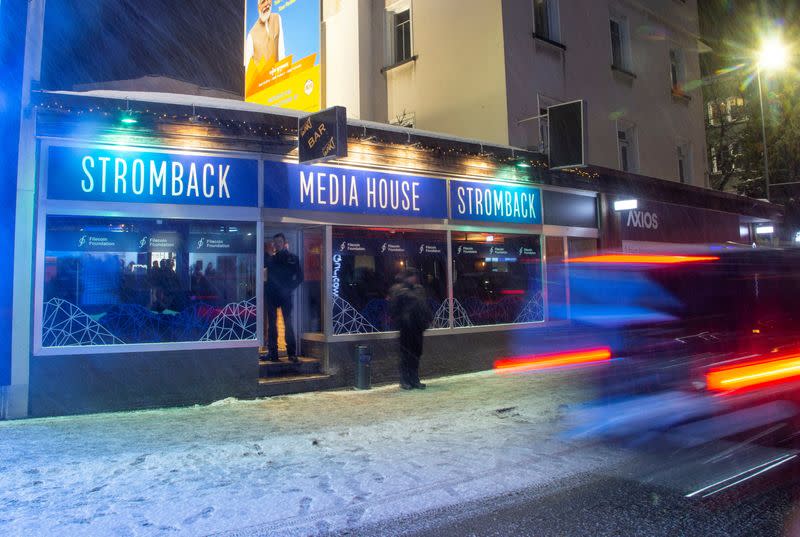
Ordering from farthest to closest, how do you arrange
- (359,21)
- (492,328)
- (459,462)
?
(359,21) → (492,328) → (459,462)

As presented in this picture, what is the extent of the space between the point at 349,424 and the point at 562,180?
8239 millimetres

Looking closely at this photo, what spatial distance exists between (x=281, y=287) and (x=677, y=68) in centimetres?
1598

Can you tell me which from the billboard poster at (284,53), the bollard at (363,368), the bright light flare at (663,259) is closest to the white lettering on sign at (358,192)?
the billboard poster at (284,53)

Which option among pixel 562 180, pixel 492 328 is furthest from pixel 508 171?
pixel 492 328

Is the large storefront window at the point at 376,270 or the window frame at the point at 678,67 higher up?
the window frame at the point at 678,67

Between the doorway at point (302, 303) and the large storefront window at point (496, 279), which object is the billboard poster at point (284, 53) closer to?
the doorway at point (302, 303)

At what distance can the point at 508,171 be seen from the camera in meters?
12.0

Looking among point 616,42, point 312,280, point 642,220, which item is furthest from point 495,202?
point 616,42

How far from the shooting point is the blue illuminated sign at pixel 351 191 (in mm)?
9281

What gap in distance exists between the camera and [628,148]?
54.3ft

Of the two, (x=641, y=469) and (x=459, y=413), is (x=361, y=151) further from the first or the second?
(x=641, y=469)

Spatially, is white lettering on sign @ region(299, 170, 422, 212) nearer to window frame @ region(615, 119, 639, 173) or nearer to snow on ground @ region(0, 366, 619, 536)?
snow on ground @ region(0, 366, 619, 536)

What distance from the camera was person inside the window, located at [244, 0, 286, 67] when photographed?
12.9 metres

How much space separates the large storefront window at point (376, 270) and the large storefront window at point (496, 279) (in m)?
0.43
